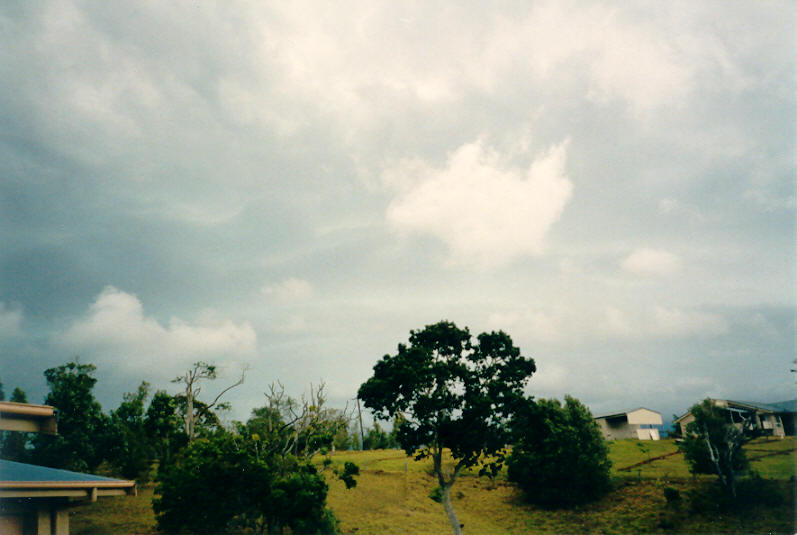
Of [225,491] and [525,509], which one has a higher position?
[225,491]

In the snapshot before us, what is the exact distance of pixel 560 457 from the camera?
1571 inches

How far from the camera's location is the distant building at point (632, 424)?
225 feet

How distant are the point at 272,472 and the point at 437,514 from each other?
1787cm

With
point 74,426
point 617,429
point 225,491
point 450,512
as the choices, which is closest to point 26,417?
point 225,491

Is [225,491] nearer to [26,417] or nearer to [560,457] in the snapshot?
[26,417]

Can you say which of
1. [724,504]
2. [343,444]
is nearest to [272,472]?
[724,504]

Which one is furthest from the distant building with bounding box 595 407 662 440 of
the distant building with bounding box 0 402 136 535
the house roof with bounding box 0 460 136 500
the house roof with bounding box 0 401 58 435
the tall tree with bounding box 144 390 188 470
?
the house roof with bounding box 0 401 58 435

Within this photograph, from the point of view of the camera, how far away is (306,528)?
2680 centimetres

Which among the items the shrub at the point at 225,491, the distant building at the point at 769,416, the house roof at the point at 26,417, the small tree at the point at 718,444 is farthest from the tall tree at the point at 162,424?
the distant building at the point at 769,416

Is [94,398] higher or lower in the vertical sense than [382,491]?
higher

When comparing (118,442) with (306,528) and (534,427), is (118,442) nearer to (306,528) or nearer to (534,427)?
(306,528)

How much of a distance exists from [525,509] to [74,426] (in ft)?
117

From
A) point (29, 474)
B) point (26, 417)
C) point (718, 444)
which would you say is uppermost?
point (26, 417)

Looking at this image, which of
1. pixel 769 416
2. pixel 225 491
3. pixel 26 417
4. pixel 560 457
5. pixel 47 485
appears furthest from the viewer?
pixel 769 416
